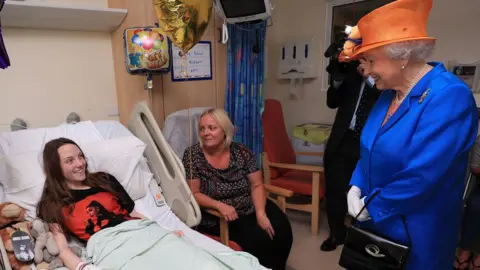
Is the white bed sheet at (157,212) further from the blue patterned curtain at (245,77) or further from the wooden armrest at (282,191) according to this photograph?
the blue patterned curtain at (245,77)

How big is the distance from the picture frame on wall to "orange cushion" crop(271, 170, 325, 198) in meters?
1.03

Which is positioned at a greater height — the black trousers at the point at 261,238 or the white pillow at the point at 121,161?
the white pillow at the point at 121,161

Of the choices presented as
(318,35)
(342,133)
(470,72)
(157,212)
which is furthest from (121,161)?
(470,72)

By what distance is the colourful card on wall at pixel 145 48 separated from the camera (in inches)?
72.7

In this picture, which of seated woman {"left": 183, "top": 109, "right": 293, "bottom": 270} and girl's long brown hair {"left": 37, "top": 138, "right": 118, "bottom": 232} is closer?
girl's long brown hair {"left": 37, "top": 138, "right": 118, "bottom": 232}

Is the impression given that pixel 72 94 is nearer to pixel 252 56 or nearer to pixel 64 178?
pixel 64 178

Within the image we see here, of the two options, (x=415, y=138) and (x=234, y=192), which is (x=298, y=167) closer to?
(x=234, y=192)

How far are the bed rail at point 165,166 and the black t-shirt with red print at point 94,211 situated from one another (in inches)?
10.0

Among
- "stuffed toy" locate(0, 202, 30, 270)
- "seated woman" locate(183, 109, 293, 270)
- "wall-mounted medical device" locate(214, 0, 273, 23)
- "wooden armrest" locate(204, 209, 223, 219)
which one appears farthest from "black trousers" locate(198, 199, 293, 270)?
"wall-mounted medical device" locate(214, 0, 273, 23)

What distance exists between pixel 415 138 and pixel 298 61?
2.40m

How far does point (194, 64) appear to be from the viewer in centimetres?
243

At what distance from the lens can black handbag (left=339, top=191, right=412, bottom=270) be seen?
1.17m

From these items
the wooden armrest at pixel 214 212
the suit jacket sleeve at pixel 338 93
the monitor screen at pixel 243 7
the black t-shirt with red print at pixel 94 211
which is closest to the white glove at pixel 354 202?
the wooden armrest at pixel 214 212

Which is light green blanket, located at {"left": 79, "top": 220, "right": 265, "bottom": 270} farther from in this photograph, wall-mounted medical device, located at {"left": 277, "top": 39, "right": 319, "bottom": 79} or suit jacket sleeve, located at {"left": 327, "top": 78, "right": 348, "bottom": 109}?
wall-mounted medical device, located at {"left": 277, "top": 39, "right": 319, "bottom": 79}
